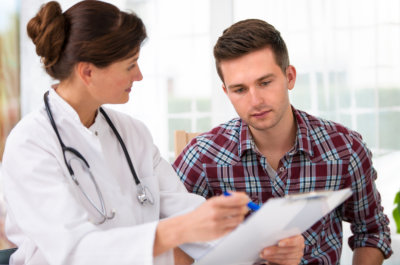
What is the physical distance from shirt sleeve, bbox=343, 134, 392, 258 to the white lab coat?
0.53 m

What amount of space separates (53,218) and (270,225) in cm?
44

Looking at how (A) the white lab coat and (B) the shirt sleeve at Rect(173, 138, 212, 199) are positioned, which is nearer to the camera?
(A) the white lab coat

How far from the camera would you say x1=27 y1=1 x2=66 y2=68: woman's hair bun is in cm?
124

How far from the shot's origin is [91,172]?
4.21 ft

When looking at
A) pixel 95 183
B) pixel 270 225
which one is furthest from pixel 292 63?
pixel 270 225

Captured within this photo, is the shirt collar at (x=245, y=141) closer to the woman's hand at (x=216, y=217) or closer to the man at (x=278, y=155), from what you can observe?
the man at (x=278, y=155)

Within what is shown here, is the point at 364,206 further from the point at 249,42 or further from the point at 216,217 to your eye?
the point at 216,217

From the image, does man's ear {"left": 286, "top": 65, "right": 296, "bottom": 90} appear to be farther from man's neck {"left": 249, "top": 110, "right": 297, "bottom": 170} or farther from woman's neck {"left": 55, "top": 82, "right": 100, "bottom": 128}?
woman's neck {"left": 55, "top": 82, "right": 100, "bottom": 128}

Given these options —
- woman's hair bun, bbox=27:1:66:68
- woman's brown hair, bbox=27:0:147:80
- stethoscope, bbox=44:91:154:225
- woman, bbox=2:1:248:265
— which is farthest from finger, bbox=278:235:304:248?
woman's hair bun, bbox=27:1:66:68

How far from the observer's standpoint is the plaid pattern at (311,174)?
166cm

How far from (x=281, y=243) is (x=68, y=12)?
72 centimetres

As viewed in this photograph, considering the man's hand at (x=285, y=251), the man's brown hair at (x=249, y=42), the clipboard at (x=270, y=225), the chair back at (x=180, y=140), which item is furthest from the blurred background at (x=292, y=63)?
the clipboard at (x=270, y=225)

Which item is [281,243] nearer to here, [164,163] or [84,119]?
[164,163]

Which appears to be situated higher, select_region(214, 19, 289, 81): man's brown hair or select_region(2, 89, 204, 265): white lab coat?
select_region(214, 19, 289, 81): man's brown hair
